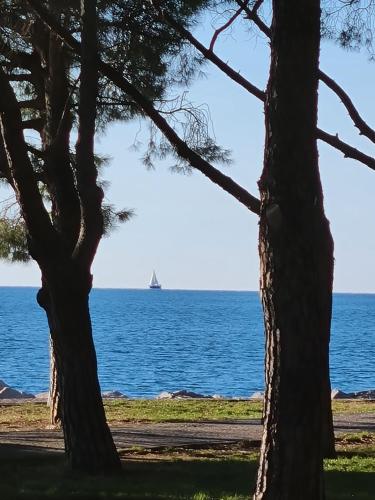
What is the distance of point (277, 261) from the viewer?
5785 mm

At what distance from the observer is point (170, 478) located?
8.25 meters

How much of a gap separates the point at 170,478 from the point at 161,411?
7.69 meters

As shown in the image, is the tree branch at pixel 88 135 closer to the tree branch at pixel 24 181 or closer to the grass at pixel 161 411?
the tree branch at pixel 24 181

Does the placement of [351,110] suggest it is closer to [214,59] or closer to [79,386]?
[214,59]

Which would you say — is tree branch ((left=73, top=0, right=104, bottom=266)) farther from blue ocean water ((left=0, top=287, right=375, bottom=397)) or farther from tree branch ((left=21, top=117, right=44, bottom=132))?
blue ocean water ((left=0, top=287, right=375, bottom=397))

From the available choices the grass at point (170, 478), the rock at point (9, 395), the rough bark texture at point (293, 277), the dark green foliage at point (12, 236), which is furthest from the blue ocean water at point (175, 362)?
the rough bark texture at point (293, 277)

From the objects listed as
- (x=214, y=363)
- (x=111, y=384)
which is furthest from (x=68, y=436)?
(x=214, y=363)

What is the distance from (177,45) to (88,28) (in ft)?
6.73

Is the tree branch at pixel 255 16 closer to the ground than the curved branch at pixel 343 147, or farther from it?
farther from it

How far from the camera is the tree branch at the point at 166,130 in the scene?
8.80 metres

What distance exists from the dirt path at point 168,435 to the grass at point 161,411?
0.94 metres

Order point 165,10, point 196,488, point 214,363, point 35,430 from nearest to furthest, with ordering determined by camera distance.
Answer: point 196,488 → point 165,10 → point 35,430 → point 214,363

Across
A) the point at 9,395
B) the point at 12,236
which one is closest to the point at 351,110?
the point at 12,236

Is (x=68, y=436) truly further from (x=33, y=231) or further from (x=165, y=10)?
(x=165, y=10)
